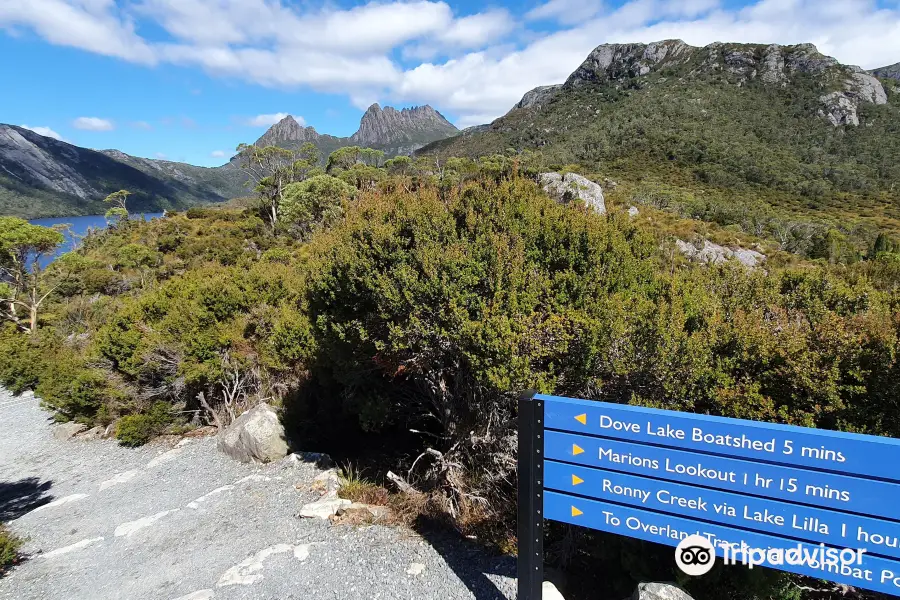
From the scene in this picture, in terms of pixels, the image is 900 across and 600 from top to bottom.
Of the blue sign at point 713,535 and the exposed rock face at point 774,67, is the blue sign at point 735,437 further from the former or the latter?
the exposed rock face at point 774,67

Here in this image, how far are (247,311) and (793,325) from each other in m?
12.1

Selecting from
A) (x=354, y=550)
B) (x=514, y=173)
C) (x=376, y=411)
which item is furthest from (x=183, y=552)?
(x=514, y=173)

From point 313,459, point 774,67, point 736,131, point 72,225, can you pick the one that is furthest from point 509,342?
point 774,67

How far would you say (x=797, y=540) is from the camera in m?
2.62

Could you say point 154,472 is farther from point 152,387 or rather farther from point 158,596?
point 158,596

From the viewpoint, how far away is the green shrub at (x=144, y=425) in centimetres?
1127

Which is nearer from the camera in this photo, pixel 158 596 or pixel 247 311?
pixel 158 596

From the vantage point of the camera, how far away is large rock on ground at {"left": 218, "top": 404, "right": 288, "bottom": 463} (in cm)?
909

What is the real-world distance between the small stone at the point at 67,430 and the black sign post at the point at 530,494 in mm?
14874

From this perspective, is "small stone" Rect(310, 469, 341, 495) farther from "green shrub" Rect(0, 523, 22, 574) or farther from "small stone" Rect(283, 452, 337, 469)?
"green shrub" Rect(0, 523, 22, 574)

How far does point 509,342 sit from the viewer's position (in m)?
4.55

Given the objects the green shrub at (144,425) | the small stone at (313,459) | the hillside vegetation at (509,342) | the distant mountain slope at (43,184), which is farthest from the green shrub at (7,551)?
the distant mountain slope at (43,184)

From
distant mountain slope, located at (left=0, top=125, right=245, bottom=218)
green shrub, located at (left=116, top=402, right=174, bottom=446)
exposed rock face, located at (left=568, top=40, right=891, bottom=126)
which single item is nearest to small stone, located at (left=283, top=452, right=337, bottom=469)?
green shrub, located at (left=116, top=402, right=174, bottom=446)

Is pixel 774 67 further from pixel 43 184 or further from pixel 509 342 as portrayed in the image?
pixel 43 184
